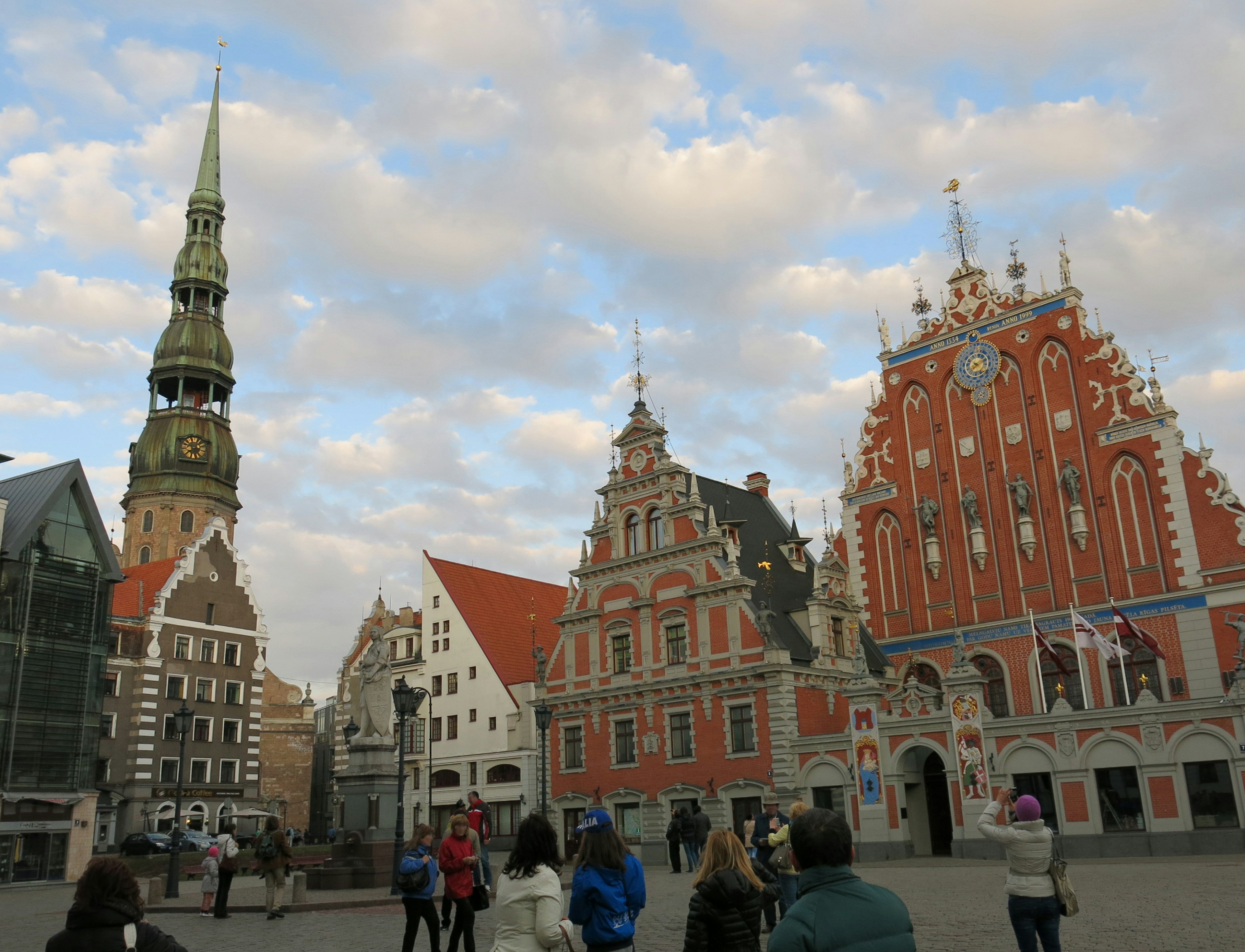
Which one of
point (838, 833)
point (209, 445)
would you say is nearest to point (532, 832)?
point (838, 833)

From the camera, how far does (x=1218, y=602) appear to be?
1282 inches

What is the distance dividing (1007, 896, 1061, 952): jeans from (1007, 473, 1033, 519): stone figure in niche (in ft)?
97.2

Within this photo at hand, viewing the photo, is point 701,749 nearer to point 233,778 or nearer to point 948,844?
point 948,844

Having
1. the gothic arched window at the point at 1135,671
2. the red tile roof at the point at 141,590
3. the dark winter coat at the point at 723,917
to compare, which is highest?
the red tile roof at the point at 141,590

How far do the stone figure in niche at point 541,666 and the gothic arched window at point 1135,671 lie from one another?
20371 millimetres

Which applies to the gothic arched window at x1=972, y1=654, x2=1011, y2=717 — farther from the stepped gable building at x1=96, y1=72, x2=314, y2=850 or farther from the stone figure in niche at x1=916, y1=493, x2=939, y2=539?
the stepped gable building at x1=96, y1=72, x2=314, y2=850

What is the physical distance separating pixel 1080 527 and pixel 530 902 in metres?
32.2

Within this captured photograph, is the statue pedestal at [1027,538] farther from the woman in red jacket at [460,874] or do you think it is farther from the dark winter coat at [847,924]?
the dark winter coat at [847,924]

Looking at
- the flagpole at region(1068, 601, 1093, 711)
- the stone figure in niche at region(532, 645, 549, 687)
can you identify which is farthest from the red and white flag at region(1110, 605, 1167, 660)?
the stone figure in niche at region(532, 645, 549, 687)

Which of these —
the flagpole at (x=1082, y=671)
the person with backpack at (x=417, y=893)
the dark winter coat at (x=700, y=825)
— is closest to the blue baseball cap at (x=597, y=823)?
the person with backpack at (x=417, y=893)

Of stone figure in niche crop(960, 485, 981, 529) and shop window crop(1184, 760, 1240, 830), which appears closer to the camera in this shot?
shop window crop(1184, 760, 1240, 830)

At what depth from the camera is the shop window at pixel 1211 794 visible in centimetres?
2719

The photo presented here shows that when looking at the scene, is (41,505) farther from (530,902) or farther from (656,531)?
(530,902)

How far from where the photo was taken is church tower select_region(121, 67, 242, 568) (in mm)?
72250
